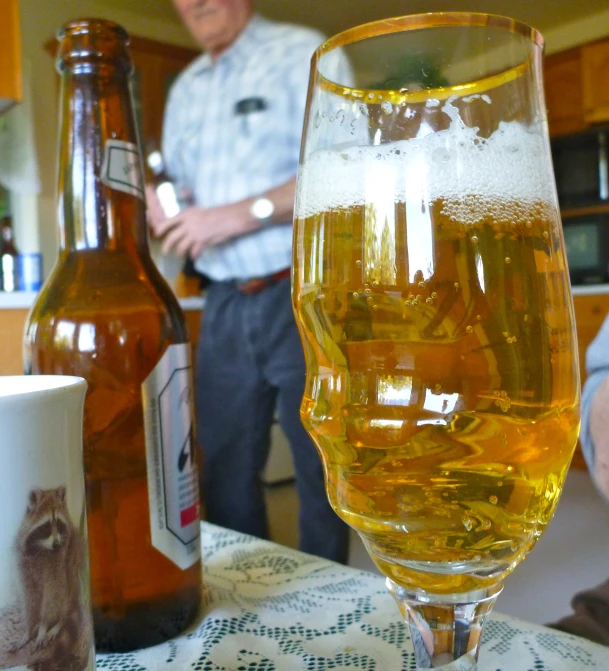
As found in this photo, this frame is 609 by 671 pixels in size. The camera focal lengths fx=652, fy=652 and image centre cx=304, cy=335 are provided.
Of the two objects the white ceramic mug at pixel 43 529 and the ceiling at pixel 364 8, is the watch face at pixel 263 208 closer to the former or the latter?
the white ceramic mug at pixel 43 529

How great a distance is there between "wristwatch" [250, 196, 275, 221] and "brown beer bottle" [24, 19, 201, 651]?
2.20 ft

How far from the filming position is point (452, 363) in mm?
266

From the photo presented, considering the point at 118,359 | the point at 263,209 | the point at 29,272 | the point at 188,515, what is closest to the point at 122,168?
the point at 118,359

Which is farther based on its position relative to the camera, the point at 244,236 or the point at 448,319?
the point at 244,236

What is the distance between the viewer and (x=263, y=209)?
1.15 m

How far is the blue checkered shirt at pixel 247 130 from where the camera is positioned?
3.83 ft

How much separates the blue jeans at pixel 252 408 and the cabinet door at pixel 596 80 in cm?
306

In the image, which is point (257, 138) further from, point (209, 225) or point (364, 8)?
→ point (364, 8)

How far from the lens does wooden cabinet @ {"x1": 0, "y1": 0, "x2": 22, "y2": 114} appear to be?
67.0 inches

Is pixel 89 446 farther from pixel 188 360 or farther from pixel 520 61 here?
pixel 520 61

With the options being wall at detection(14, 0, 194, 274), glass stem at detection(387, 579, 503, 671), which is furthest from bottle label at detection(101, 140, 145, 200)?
wall at detection(14, 0, 194, 274)

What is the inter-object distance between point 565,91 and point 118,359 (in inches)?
155

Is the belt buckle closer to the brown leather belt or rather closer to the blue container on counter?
the brown leather belt

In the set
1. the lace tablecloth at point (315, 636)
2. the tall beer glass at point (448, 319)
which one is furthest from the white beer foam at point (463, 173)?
the lace tablecloth at point (315, 636)
